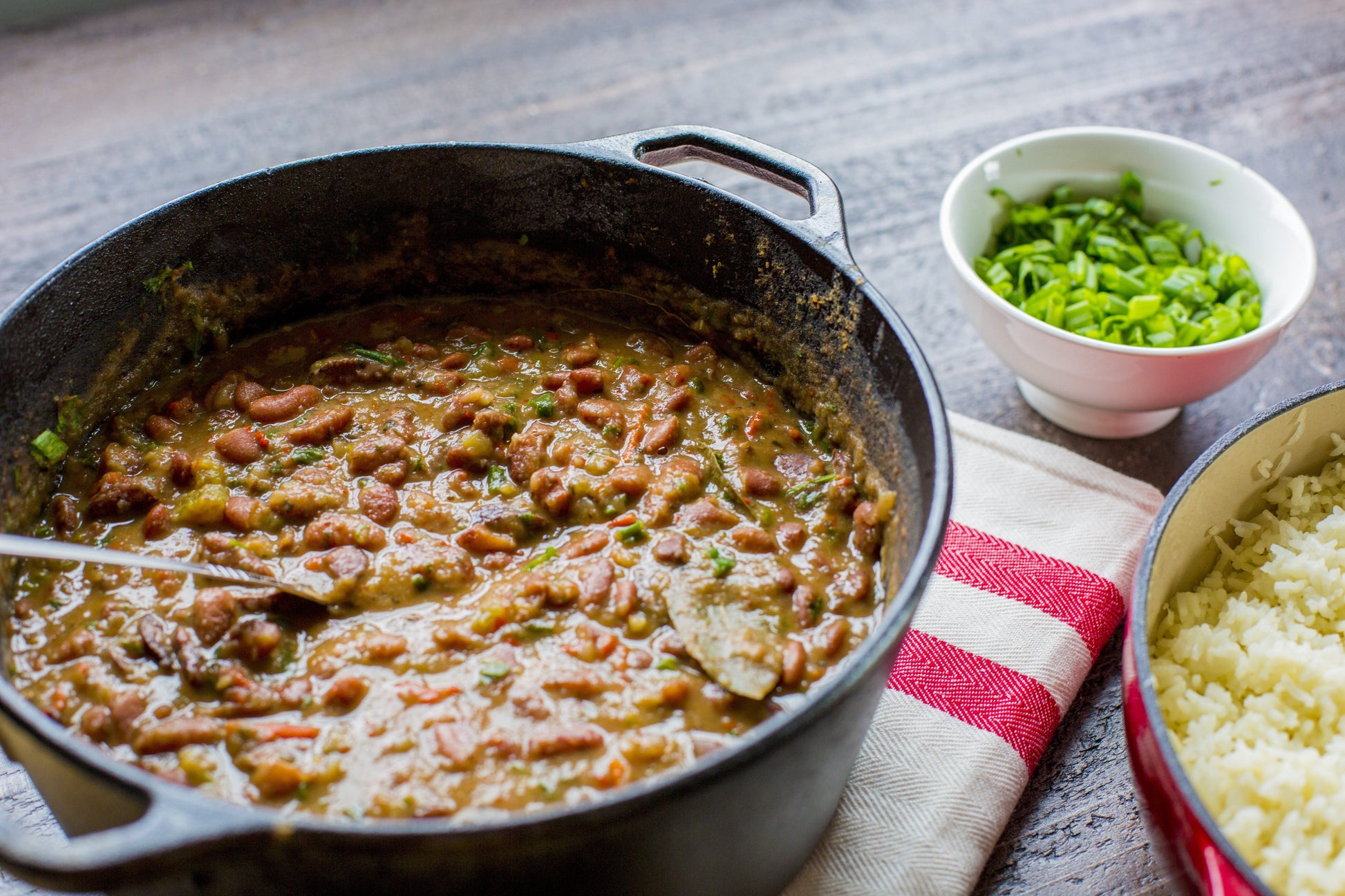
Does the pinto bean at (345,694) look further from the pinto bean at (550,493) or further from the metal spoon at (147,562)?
the pinto bean at (550,493)

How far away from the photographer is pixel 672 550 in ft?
7.23

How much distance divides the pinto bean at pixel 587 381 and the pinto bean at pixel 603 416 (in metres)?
0.06

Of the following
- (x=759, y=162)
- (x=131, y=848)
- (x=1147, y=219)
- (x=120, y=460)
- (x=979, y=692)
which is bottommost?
(x=979, y=692)

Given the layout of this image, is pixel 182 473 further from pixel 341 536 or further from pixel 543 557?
pixel 543 557

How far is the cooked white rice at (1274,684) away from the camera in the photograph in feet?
6.23

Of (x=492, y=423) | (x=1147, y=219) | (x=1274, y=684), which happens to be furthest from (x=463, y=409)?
(x=1147, y=219)

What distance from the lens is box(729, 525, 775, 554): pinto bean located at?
2242 millimetres

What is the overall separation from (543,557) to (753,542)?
0.44 metres

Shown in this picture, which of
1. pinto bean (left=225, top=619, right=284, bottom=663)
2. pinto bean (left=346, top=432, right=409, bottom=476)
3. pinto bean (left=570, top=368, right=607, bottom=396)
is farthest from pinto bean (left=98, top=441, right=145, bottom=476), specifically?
pinto bean (left=570, top=368, right=607, bottom=396)

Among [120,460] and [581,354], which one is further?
[581,354]

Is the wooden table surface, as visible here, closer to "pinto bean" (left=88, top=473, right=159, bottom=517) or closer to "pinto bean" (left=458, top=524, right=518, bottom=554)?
"pinto bean" (left=88, top=473, right=159, bottom=517)

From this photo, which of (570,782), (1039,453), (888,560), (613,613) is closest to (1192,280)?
(1039,453)

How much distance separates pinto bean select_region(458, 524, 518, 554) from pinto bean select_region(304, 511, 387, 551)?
17cm

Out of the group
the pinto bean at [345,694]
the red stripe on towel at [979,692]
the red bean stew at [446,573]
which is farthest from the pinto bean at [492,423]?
the red stripe on towel at [979,692]
